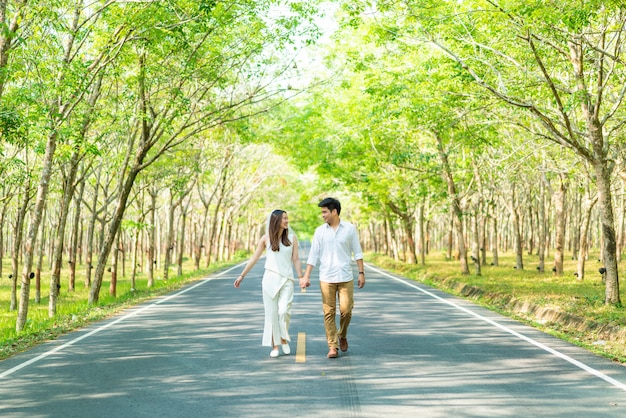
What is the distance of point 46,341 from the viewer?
10742 millimetres

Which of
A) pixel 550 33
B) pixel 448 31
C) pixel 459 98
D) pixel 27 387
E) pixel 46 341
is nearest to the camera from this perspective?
pixel 27 387

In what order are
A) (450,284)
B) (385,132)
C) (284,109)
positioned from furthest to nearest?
1. (284,109)
2. (385,132)
3. (450,284)

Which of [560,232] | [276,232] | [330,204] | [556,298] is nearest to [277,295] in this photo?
[276,232]

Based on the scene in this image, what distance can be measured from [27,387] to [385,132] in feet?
75.3

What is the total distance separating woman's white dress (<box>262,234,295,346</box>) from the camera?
8.94 meters

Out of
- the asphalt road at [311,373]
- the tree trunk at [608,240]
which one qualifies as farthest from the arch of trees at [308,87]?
the asphalt road at [311,373]

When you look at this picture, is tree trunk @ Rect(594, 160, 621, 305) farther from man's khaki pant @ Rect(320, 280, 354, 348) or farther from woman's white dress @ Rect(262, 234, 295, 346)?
woman's white dress @ Rect(262, 234, 295, 346)

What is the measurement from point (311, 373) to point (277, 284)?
62.8 inches

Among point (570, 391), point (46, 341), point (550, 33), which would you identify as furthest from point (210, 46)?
point (570, 391)

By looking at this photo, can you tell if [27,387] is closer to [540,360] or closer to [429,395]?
[429,395]

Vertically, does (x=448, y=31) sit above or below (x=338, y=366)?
above

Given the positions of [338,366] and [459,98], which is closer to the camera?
[338,366]

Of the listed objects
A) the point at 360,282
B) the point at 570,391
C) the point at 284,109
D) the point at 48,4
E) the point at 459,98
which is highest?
the point at 284,109

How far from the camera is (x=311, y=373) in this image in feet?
25.5
